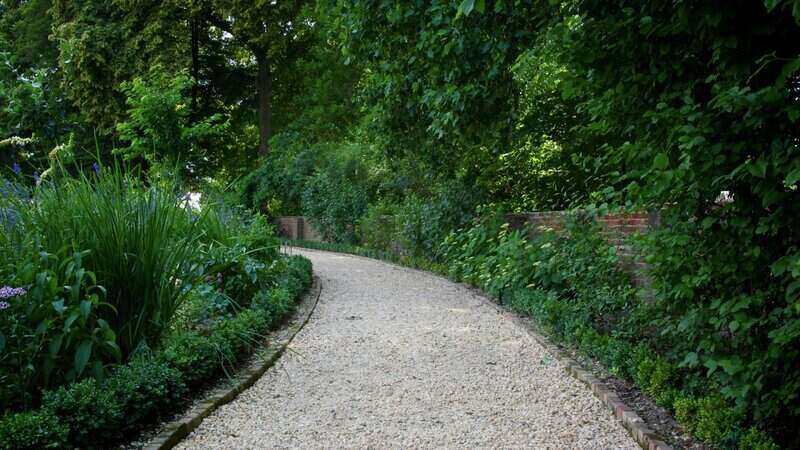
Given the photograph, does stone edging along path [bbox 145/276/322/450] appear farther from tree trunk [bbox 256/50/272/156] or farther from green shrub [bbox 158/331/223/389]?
tree trunk [bbox 256/50/272/156]

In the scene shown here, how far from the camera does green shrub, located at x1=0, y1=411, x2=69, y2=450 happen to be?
297 centimetres

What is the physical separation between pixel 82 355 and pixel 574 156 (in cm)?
380

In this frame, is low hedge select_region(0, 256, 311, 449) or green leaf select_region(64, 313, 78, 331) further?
green leaf select_region(64, 313, 78, 331)

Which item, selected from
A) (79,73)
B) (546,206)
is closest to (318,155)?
(79,73)

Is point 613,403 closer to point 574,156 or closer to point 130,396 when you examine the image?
point 574,156

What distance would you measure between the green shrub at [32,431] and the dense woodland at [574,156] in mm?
413

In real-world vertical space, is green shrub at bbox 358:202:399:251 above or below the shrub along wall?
above

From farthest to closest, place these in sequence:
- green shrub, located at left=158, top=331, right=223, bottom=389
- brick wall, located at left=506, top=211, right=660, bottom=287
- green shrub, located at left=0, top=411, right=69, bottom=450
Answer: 1. brick wall, located at left=506, top=211, right=660, bottom=287
2. green shrub, located at left=158, top=331, right=223, bottom=389
3. green shrub, located at left=0, top=411, right=69, bottom=450

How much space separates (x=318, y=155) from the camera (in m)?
21.0

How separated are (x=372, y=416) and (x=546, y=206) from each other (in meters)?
6.60

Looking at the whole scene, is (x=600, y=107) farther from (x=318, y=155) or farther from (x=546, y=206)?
(x=318, y=155)

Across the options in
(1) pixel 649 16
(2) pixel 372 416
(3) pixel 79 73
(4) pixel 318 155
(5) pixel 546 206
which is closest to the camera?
(1) pixel 649 16

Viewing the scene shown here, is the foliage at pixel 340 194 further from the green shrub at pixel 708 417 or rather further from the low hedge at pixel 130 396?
the green shrub at pixel 708 417

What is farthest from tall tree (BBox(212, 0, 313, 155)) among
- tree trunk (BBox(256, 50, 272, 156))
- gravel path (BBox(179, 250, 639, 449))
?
gravel path (BBox(179, 250, 639, 449))
